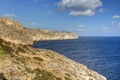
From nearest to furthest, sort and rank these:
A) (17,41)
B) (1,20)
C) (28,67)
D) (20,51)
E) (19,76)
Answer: (19,76) < (28,67) < (20,51) < (17,41) < (1,20)

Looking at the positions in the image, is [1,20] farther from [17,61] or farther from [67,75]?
[67,75]

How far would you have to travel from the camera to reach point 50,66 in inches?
1869

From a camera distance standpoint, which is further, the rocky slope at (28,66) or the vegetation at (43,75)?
the vegetation at (43,75)

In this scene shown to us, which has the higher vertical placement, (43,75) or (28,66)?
(28,66)

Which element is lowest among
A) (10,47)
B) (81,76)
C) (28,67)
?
(81,76)

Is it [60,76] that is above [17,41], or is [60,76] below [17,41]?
below

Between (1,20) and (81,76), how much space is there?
31096 millimetres

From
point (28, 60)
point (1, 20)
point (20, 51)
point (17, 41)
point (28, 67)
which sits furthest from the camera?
point (1, 20)

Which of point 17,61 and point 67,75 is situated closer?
point 17,61

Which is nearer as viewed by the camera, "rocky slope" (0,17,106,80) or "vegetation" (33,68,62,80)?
"rocky slope" (0,17,106,80)

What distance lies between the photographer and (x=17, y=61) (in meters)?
42.8

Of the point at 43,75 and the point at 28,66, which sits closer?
the point at 43,75

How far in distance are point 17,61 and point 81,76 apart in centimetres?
1613

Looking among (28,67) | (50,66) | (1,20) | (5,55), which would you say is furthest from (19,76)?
(1,20)
